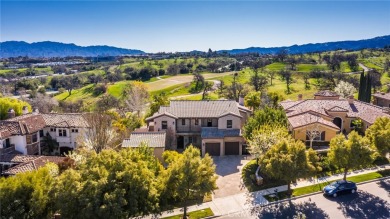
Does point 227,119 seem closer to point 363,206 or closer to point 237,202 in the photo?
point 237,202

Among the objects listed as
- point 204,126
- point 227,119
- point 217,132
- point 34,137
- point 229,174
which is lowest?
point 229,174

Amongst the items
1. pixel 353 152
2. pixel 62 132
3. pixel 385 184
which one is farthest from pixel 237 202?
pixel 62 132

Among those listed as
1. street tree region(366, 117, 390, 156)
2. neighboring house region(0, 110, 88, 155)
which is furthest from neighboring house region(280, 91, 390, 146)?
neighboring house region(0, 110, 88, 155)

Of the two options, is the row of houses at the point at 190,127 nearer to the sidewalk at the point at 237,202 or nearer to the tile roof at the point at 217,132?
the tile roof at the point at 217,132

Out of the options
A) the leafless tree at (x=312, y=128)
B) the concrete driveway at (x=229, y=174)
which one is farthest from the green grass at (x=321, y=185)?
the leafless tree at (x=312, y=128)

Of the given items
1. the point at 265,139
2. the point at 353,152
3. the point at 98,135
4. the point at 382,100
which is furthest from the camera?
the point at 382,100

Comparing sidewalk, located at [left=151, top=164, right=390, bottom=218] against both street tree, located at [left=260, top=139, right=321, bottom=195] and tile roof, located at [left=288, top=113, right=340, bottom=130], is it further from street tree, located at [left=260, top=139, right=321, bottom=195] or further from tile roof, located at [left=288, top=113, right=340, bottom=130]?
tile roof, located at [left=288, top=113, right=340, bottom=130]
